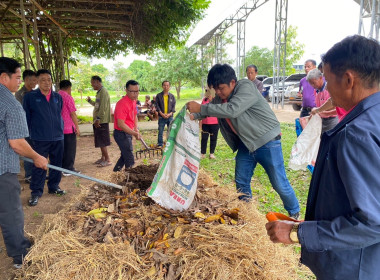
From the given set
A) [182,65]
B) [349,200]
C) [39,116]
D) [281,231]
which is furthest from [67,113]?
[182,65]

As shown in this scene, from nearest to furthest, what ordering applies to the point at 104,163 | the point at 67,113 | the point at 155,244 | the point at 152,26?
the point at 155,244, the point at 67,113, the point at 104,163, the point at 152,26

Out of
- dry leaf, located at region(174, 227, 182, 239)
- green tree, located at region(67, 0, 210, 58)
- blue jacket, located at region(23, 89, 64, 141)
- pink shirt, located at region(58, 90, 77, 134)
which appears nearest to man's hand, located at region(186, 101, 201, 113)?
dry leaf, located at region(174, 227, 182, 239)

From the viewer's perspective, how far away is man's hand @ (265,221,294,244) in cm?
117

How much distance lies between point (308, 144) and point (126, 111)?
3.01 meters

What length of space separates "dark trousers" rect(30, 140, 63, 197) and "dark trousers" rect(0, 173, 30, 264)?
1.64m

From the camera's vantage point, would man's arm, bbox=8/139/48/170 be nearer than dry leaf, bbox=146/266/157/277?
No

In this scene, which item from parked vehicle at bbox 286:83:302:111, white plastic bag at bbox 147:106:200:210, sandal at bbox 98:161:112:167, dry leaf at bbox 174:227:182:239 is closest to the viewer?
dry leaf at bbox 174:227:182:239

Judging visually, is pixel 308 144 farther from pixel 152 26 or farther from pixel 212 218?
pixel 152 26

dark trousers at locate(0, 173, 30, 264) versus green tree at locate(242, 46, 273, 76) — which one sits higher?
green tree at locate(242, 46, 273, 76)

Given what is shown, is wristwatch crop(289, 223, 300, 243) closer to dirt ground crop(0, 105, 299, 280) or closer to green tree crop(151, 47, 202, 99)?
dirt ground crop(0, 105, 299, 280)

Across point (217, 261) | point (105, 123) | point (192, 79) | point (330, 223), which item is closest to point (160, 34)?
point (105, 123)

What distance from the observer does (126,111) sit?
4266 millimetres

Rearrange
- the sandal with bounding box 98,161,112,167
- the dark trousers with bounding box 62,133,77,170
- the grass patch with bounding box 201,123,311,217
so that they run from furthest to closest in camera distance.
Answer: the sandal with bounding box 98,161,112,167
the dark trousers with bounding box 62,133,77,170
the grass patch with bounding box 201,123,311,217

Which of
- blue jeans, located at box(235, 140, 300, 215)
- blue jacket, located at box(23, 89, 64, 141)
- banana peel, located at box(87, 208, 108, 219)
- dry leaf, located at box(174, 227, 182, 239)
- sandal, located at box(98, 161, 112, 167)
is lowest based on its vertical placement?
sandal, located at box(98, 161, 112, 167)
